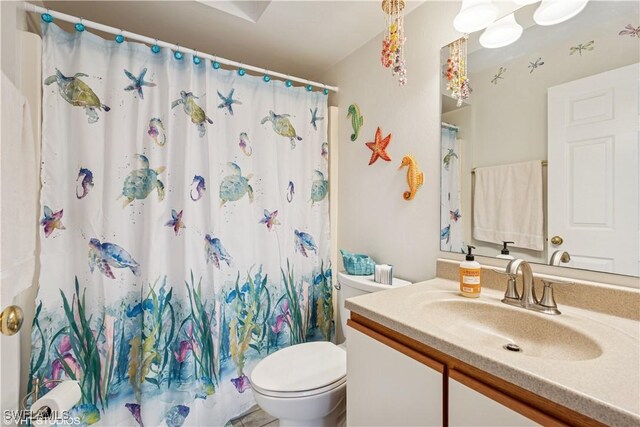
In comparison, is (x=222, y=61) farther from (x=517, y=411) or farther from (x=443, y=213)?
(x=517, y=411)

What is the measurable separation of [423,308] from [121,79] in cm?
169

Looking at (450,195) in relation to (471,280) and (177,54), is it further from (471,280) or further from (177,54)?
(177,54)

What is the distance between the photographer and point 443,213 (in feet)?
4.32

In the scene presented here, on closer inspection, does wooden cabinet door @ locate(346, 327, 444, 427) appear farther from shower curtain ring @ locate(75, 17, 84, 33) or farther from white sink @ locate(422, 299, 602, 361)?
shower curtain ring @ locate(75, 17, 84, 33)

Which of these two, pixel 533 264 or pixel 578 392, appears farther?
pixel 533 264

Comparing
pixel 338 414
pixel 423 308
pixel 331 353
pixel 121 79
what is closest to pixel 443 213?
pixel 423 308

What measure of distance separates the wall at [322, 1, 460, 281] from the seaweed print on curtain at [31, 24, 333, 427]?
1.15ft

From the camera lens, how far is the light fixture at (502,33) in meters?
1.08

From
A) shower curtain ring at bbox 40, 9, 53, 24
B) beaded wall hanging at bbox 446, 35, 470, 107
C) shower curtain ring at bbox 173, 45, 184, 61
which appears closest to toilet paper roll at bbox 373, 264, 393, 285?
beaded wall hanging at bbox 446, 35, 470, 107

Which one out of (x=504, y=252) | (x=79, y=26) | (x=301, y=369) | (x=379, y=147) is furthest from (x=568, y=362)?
(x=79, y=26)

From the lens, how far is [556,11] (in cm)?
97

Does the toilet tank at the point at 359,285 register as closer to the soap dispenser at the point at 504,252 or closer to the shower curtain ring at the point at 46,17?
the soap dispenser at the point at 504,252

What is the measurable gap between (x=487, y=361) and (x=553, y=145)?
0.82 meters

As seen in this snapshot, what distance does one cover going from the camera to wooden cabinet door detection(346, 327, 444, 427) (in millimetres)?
715
